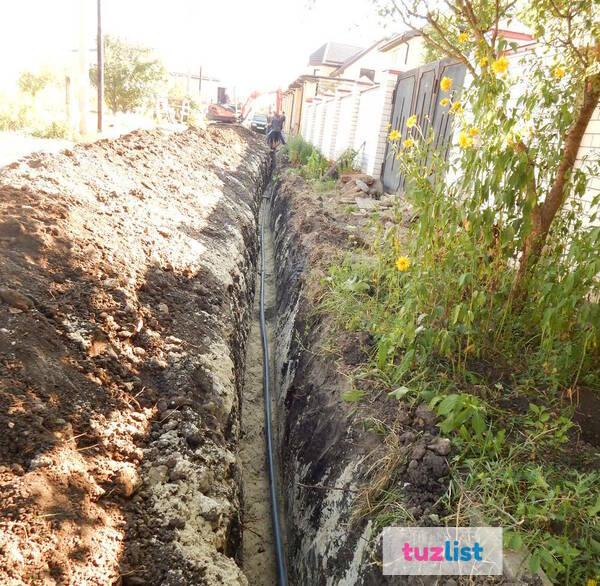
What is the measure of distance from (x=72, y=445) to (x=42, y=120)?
10333mm

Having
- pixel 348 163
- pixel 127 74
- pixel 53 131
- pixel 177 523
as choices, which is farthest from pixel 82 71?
pixel 177 523

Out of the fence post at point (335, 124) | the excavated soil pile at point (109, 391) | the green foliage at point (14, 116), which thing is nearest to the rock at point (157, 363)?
the excavated soil pile at point (109, 391)

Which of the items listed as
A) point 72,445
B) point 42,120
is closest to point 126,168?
point 72,445

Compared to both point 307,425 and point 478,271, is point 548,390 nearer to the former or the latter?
point 478,271

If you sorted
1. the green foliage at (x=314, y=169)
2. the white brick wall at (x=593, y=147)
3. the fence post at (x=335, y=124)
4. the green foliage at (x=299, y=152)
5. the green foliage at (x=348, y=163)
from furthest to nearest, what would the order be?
the green foliage at (x=299, y=152) → the fence post at (x=335, y=124) → the green foliage at (x=314, y=169) → the green foliage at (x=348, y=163) → the white brick wall at (x=593, y=147)

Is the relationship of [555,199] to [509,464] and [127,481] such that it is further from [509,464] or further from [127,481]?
[127,481]

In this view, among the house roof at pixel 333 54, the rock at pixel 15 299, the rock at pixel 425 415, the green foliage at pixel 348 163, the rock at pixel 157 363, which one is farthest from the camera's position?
the house roof at pixel 333 54

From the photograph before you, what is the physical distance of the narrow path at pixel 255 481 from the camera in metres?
2.81

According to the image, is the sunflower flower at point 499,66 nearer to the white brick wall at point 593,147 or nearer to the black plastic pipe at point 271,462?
the white brick wall at point 593,147

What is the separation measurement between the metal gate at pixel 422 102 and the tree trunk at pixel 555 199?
3.99 m

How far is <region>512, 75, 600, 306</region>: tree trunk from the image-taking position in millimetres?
2377

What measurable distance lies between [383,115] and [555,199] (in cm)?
775

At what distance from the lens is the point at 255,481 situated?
3424 millimetres

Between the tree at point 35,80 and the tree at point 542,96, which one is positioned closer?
the tree at point 542,96
